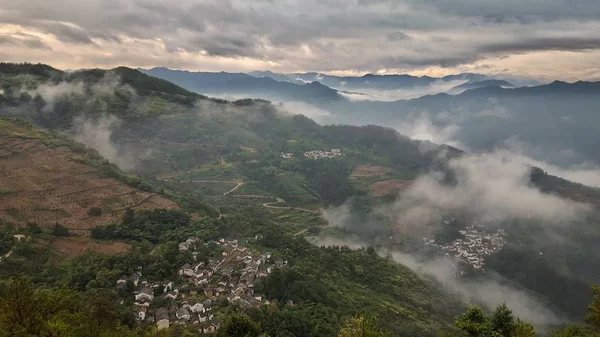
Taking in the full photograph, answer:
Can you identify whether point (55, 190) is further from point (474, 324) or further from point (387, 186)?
point (387, 186)

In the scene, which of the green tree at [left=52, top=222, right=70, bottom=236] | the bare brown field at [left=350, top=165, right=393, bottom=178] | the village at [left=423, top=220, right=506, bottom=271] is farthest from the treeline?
the bare brown field at [left=350, top=165, right=393, bottom=178]

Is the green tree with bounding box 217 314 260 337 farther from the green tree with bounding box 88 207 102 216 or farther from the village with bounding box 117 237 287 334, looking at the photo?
the green tree with bounding box 88 207 102 216

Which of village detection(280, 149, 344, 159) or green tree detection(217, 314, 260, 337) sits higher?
green tree detection(217, 314, 260, 337)

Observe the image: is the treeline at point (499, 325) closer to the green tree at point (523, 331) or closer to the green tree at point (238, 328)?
the green tree at point (523, 331)

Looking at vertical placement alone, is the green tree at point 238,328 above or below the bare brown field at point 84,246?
above

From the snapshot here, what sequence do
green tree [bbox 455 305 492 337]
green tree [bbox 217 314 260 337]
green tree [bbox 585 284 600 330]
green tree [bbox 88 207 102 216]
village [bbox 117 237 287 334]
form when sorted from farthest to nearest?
green tree [bbox 88 207 102 216]
village [bbox 117 237 287 334]
green tree [bbox 217 314 260 337]
green tree [bbox 585 284 600 330]
green tree [bbox 455 305 492 337]

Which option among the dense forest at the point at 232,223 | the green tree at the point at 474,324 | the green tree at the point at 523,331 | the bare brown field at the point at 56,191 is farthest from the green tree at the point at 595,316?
the bare brown field at the point at 56,191
